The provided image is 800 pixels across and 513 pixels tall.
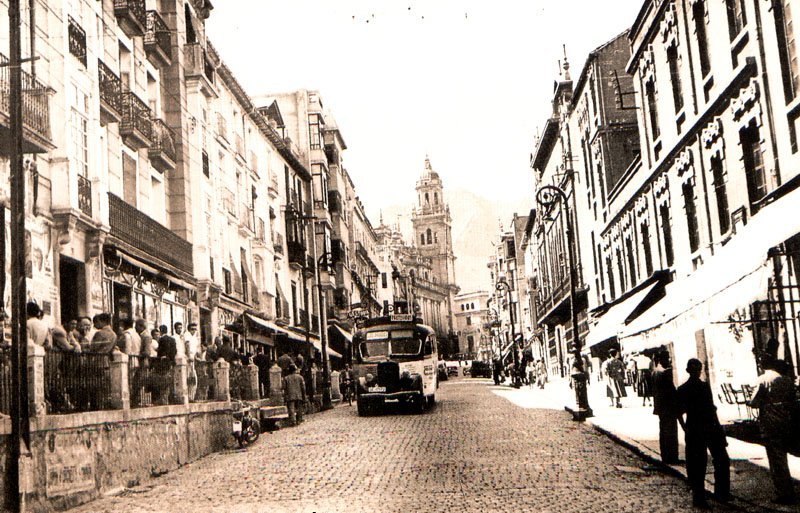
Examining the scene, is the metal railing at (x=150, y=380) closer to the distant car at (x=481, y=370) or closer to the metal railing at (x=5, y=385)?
the metal railing at (x=5, y=385)

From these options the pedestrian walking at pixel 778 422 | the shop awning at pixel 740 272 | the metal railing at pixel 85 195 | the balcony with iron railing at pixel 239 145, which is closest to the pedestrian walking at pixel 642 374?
the shop awning at pixel 740 272

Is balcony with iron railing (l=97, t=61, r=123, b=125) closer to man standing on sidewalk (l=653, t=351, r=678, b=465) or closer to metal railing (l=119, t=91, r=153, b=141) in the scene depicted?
metal railing (l=119, t=91, r=153, b=141)

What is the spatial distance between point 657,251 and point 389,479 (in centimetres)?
1632

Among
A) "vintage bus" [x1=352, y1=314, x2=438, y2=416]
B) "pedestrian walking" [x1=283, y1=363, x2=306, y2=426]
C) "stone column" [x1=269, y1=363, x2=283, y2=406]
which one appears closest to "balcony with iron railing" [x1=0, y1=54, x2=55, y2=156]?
"pedestrian walking" [x1=283, y1=363, x2=306, y2=426]

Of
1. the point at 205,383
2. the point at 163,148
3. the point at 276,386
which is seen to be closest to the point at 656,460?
the point at 205,383

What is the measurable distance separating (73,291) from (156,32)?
10.6 metres

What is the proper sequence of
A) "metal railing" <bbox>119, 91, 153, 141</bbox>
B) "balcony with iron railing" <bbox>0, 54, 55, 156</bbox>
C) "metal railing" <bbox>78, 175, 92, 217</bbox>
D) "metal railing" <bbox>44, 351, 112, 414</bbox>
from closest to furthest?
"metal railing" <bbox>44, 351, 112, 414</bbox>
"balcony with iron railing" <bbox>0, 54, 55, 156</bbox>
"metal railing" <bbox>78, 175, 92, 217</bbox>
"metal railing" <bbox>119, 91, 153, 141</bbox>

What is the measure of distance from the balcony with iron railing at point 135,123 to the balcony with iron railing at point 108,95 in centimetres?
44

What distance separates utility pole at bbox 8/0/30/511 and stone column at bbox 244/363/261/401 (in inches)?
494

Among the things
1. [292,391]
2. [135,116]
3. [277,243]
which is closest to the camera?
[135,116]

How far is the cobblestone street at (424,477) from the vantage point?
1065 cm

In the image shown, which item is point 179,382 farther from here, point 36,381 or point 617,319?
point 617,319

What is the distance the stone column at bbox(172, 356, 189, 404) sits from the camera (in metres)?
17.2

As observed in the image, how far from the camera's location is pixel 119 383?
14250 millimetres
